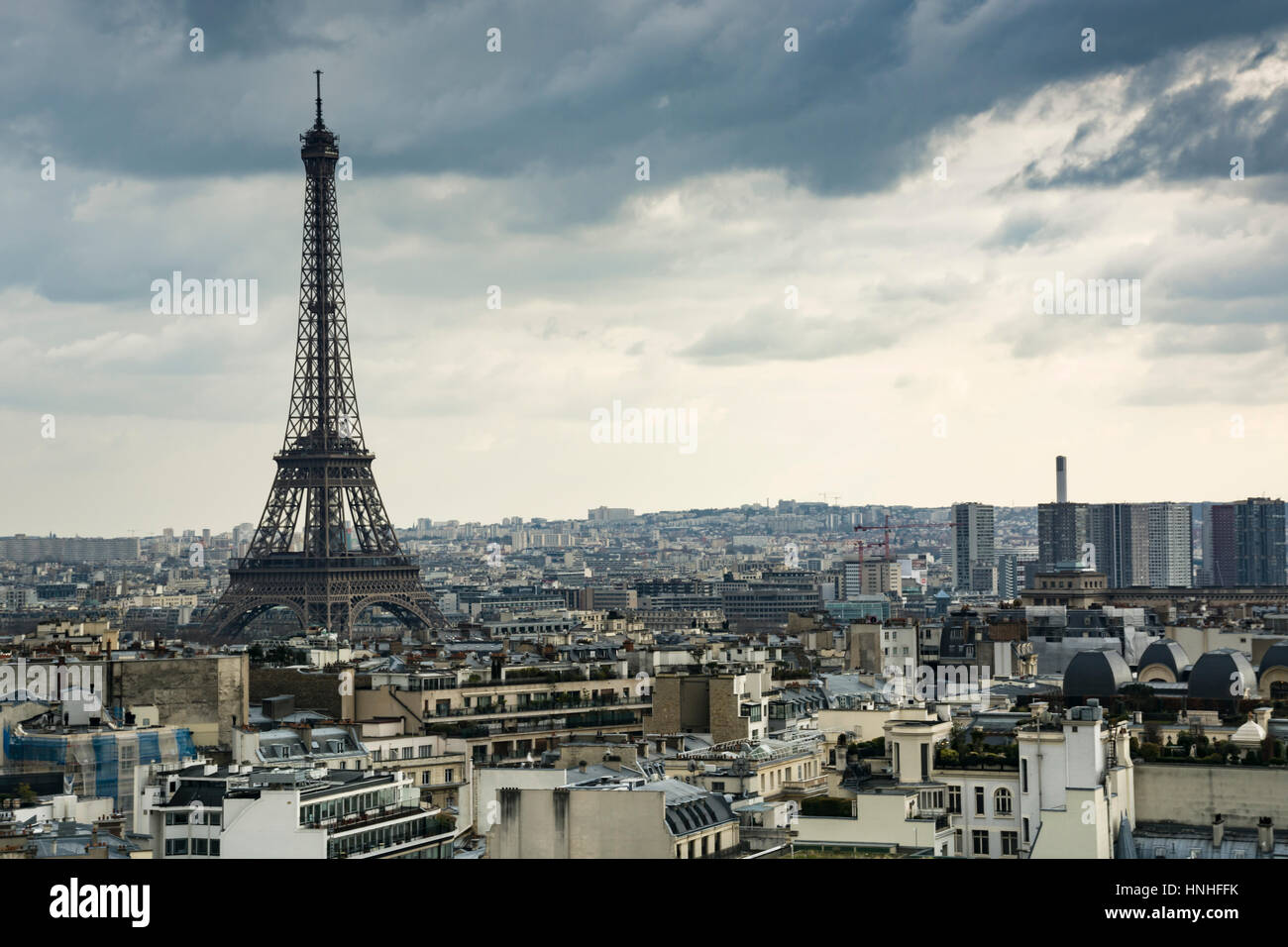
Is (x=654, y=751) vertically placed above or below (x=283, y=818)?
below

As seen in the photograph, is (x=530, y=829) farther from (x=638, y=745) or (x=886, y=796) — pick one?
(x=638, y=745)

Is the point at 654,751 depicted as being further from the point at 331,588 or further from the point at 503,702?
the point at 331,588

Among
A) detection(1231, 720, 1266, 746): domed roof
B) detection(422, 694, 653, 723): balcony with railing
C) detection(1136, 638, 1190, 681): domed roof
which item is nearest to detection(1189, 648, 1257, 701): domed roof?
detection(1136, 638, 1190, 681): domed roof

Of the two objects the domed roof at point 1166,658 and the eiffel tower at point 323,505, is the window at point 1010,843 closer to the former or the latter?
the domed roof at point 1166,658

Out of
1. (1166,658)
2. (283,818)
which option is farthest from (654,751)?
(1166,658)

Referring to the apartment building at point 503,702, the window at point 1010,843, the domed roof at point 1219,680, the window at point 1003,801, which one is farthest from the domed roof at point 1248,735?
the apartment building at point 503,702

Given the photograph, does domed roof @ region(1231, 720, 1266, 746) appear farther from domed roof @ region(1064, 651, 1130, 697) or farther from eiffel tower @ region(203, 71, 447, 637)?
eiffel tower @ region(203, 71, 447, 637)
